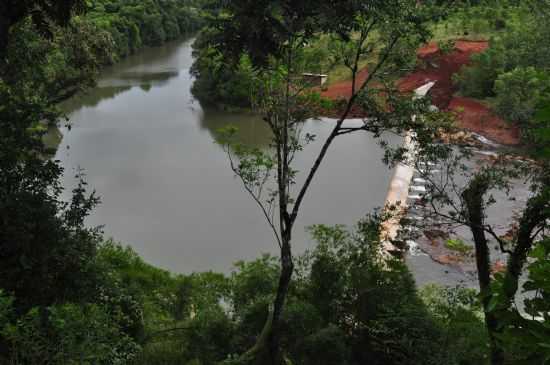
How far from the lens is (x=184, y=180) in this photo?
12125 millimetres

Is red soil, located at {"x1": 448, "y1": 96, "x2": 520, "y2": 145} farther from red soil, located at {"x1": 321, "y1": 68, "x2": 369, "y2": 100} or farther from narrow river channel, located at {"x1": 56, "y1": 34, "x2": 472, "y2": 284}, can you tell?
narrow river channel, located at {"x1": 56, "y1": 34, "x2": 472, "y2": 284}

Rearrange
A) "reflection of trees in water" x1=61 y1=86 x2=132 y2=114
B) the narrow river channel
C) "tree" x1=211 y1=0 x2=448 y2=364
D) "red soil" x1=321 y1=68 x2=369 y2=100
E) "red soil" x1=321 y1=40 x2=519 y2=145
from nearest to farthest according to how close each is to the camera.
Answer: "tree" x1=211 y1=0 x2=448 y2=364 → the narrow river channel → "red soil" x1=321 y1=40 x2=519 y2=145 → "reflection of trees in water" x1=61 y1=86 x2=132 y2=114 → "red soil" x1=321 y1=68 x2=369 y2=100

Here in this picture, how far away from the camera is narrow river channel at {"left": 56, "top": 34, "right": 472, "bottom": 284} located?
9445mm

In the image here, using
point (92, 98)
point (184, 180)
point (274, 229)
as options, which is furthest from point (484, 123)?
point (92, 98)

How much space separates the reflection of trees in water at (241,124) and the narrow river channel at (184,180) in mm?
33

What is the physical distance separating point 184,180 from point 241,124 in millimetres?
5077

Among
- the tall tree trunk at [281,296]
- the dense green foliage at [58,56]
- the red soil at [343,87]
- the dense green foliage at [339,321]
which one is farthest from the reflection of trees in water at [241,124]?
the tall tree trunk at [281,296]

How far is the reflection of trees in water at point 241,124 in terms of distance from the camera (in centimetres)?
1538

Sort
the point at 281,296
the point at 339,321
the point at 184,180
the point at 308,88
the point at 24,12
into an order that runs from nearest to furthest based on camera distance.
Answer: the point at 24,12, the point at 281,296, the point at 308,88, the point at 339,321, the point at 184,180

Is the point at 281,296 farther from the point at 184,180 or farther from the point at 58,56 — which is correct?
the point at 184,180

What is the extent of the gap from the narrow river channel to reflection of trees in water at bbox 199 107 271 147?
0.03 metres

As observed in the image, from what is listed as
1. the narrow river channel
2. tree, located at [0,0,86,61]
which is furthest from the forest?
the narrow river channel

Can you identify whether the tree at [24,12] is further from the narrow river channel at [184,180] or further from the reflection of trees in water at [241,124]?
the reflection of trees in water at [241,124]

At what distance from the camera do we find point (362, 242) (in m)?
6.02
